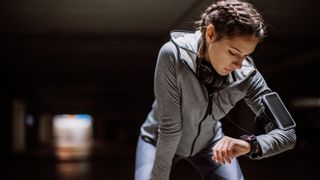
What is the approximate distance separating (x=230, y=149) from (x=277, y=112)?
0.65 feet

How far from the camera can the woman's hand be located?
3.81 ft

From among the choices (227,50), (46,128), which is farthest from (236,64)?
(46,128)

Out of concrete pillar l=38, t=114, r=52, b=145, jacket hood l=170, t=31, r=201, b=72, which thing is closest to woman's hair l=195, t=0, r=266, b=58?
jacket hood l=170, t=31, r=201, b=72

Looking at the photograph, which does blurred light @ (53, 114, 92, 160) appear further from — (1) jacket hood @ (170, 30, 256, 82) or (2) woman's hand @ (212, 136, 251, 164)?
(2) woman's hand @ (212, 136, 251, 164)

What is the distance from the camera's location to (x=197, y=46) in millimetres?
1290

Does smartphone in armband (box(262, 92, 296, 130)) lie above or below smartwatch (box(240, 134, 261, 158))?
above

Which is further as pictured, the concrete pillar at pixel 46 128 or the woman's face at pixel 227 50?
the concrete pillar at pixel 46 128

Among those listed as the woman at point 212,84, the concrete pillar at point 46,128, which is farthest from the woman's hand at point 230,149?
the concrete pillar at point 46,128

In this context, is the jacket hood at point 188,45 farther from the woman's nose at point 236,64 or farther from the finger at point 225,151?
the finger at point 225,151

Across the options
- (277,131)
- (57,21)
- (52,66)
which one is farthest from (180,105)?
(52,66)

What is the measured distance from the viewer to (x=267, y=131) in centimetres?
127

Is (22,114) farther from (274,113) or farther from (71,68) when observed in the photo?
(274,113)

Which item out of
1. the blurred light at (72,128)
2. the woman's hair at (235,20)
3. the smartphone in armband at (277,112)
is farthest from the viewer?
the blurred light at (72,128)

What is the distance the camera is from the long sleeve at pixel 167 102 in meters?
1.26
